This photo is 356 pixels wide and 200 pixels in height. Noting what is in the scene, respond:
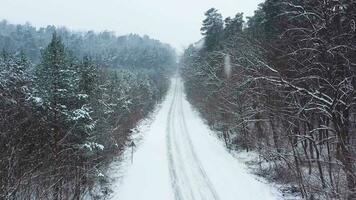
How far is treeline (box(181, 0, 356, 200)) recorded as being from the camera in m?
12.4

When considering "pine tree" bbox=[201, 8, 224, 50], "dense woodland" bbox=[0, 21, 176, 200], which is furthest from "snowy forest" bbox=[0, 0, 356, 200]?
"pine tree" bbox=[201, 8, 224, 50]

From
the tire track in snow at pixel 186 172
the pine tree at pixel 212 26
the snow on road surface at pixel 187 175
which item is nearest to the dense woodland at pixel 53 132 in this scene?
the snow on road surface at pixel 187 175

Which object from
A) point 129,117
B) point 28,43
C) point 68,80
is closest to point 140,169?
point 68,80

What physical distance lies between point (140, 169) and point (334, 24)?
16109 millimetres

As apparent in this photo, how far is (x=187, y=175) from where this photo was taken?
22.4m

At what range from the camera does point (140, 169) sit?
25.2 meters

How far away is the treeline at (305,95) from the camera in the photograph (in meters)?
12.4

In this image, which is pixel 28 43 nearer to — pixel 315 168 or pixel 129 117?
pixel 129 117

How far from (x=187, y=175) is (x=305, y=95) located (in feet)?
37.0

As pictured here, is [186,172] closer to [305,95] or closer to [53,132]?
[53,132]

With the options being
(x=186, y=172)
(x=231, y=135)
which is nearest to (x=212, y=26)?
(x=231, y=135)

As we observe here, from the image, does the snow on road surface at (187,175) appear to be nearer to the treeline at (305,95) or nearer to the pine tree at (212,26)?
the treeline at (305,95)

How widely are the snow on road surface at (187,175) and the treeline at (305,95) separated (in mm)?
1789

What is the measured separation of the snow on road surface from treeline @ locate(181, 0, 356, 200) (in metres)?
1.79
